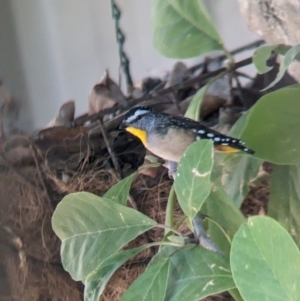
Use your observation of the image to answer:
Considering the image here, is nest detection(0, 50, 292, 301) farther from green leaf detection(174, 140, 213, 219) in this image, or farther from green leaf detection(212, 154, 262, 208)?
green leaf detection(174, 140, 213, 219)

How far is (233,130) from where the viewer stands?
1.65ft

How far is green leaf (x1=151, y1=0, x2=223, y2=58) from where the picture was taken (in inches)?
21.8

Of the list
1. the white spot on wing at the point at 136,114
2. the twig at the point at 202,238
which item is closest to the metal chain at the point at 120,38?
the white spot on wing at the point at 136,114

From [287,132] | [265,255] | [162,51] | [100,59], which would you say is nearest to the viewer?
[265,255]

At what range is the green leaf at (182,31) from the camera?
55cm

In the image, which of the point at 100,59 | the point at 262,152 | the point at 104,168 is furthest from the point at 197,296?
the point at 100,59

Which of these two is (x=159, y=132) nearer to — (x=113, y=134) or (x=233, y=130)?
(x=233, y=130)

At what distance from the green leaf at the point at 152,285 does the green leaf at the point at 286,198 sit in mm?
142

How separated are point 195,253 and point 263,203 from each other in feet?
0.65

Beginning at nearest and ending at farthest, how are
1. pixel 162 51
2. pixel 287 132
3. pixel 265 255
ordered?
pixel 265 255, pixel 287 132, pixel 162 51

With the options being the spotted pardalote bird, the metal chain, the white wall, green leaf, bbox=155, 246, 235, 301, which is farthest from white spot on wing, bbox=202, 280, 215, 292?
the white wall

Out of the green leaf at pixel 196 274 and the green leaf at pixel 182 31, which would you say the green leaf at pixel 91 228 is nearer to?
the green leaf at pixel 196 274

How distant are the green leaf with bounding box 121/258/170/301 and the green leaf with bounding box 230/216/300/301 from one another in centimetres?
8

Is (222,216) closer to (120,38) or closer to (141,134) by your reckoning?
(141,134)
